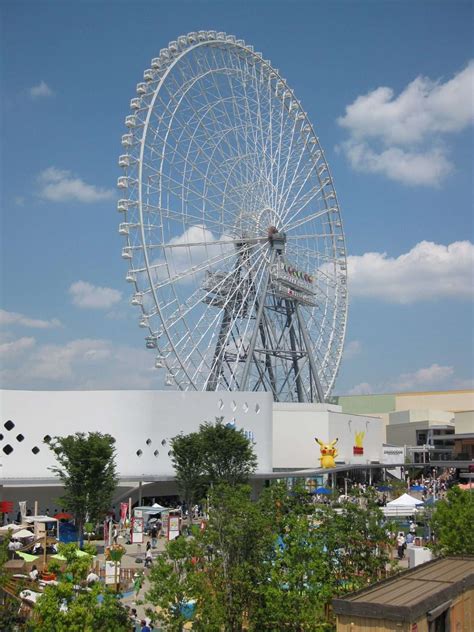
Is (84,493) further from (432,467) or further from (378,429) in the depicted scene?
(432,467)

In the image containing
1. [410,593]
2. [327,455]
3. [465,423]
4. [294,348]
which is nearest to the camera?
[410,593]

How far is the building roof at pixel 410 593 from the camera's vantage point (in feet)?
42.2

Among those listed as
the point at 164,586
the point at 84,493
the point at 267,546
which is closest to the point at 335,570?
the point at 267,546

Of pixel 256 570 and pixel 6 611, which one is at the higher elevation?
pixel 256 570

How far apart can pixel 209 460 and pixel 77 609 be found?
3175cm

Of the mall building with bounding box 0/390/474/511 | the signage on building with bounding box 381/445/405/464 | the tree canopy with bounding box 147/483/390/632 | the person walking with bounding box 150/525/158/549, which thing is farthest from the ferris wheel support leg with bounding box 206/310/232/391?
the tree canopy with bounding box 147/483/390/632

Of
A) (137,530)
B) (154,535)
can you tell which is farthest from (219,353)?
(137,530)

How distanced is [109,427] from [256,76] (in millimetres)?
29551

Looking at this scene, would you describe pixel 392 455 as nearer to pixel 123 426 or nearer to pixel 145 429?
pixel 145 429

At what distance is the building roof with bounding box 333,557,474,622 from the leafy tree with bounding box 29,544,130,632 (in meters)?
4.22

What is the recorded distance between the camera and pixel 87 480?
38656 millimetres

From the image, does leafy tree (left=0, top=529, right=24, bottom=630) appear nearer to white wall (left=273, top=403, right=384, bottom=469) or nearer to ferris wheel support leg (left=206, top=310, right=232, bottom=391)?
ferris wheel support leg (left=206, top=310, right=232, bottom=391)

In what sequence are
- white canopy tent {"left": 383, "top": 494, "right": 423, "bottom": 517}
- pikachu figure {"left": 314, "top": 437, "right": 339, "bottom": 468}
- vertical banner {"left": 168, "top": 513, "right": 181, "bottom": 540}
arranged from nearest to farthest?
vertical banner {"left": 168, "top": 513, "right": 181, "bottom": 540}
white canopy tent {"left": 383, "top": 494, "right": 423, "bottom": 517}
pikachu figure {"left": 314, "top": 437, "right": 339, "bottom": 468}

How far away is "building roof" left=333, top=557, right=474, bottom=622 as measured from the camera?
1286cm
